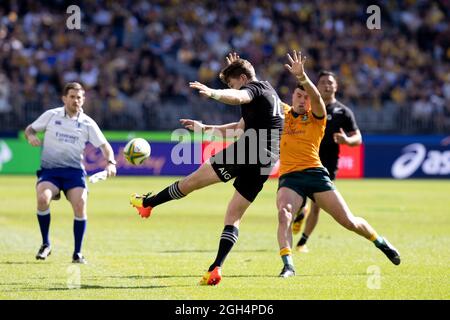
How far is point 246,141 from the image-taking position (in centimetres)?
1065

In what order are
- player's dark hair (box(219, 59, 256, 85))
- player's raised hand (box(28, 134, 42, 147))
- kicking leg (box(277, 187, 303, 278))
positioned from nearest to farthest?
player's dark hair (box(219, 59, 256, 85)) → kicking leg (box(277, 187, 303, 278)) → player's raised hand (box(28, 134, 42, 147))

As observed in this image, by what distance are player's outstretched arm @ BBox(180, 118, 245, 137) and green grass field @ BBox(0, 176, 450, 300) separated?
5.76ft

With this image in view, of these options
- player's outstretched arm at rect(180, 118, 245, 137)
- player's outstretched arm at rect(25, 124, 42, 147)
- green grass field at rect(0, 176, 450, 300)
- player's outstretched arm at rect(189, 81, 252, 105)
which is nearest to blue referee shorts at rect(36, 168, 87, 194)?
player's outstretched arm at rect(25, 124, 42, 147)

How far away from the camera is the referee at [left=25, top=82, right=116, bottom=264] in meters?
12.9

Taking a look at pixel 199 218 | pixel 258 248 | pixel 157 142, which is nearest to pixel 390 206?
pixel 199 218

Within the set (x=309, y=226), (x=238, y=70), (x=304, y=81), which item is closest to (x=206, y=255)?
(x=309, y=226)

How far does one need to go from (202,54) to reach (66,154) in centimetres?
2316

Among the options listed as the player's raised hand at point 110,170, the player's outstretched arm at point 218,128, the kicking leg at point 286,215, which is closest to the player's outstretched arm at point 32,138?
the player's raised hand at point 110,170

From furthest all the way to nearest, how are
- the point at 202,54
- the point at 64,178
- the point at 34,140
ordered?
the point at 202,54, the point at 64,178, the point at 34,140

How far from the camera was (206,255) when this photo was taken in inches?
540

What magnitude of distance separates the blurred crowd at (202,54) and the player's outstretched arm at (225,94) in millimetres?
22305

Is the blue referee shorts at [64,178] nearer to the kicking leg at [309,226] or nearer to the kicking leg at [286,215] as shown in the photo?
the kicking leg at [286,215]

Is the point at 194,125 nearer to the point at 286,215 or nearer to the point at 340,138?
the point at 286,215

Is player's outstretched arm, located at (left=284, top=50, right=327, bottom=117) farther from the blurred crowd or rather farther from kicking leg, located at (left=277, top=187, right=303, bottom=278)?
the blurred crowd
